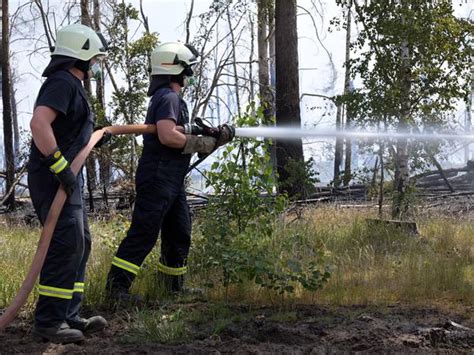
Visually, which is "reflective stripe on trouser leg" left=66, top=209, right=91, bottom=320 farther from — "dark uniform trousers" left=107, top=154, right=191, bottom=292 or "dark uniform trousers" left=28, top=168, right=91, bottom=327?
"dark uniform trousers" left=107, top=154, right=191, bottom=292

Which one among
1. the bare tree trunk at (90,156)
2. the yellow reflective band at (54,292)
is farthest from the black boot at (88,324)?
the bare tree trunk at (90,156)

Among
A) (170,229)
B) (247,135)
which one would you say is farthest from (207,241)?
(247,135)

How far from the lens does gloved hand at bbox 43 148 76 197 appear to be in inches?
151

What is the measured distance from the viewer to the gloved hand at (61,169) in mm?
3848

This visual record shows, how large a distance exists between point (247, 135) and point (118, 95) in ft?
25.8

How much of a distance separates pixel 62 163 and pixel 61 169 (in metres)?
0.04

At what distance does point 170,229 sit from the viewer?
5.12 meters

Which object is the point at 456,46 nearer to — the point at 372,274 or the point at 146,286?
the point at 372,274

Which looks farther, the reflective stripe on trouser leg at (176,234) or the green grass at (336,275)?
the reflective stripe on trouser leg at (176,234)

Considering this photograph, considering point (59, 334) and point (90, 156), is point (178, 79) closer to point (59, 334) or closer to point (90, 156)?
point (59, 334)

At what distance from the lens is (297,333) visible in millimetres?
4035

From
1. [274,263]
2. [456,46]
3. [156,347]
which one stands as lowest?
[156,347]

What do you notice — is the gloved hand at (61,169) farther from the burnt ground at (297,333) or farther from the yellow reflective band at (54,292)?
the burnt ground at (297,333)

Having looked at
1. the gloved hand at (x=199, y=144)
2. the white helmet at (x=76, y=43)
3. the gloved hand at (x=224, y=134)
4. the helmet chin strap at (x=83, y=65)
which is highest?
the white helmet at (x=76, y=43)
